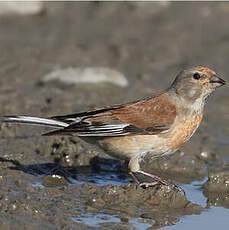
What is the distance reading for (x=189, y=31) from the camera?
11.6 metres

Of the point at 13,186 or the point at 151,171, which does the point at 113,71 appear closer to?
the point at 151,171

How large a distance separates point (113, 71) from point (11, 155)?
284 centimetres

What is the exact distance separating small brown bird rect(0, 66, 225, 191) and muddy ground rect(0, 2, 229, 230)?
318 mm

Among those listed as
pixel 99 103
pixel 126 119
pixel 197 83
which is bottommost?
pixel 99 103

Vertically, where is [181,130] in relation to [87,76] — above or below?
below

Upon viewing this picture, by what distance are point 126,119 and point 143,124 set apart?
19cm

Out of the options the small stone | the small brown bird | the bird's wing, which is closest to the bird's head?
the small brown bird

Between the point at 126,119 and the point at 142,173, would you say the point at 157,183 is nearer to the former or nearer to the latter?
the point at 142,173

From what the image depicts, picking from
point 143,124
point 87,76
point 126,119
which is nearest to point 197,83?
point 143,124

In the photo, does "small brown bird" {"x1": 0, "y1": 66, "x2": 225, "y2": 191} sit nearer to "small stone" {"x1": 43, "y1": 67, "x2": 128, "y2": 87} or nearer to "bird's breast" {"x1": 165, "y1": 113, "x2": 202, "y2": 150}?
"bird's breast" {"x1": 165, "y1": 113, "x2": 202, "y2": 150}

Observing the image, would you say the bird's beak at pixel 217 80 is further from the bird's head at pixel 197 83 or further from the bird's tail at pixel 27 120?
the bird's tail at pixel 27 120

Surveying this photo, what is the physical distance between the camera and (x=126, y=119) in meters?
7.04

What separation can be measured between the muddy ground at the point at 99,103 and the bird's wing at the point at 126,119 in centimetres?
43

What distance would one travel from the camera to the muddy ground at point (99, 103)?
645 centimetres
